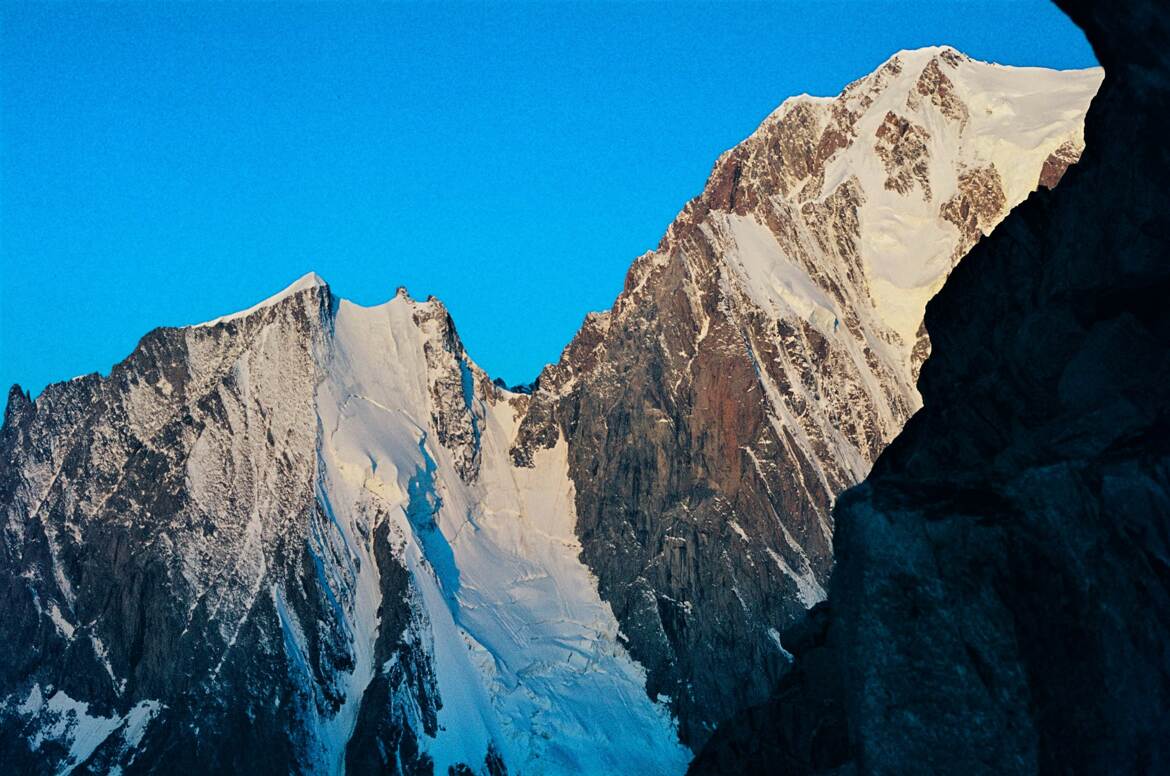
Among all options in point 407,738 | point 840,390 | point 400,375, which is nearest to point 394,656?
point 407,738

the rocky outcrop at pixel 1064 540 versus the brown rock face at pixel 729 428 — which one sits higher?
the brown rock face at pixel 729 428

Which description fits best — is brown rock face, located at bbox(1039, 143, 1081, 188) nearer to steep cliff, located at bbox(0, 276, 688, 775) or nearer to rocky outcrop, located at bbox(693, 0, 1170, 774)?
steep cliff, located at bbox(0, 276, 688, 775)

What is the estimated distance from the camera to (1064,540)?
131 feet

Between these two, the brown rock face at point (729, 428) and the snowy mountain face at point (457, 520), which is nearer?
the snowy mountain face at point (457, 520)

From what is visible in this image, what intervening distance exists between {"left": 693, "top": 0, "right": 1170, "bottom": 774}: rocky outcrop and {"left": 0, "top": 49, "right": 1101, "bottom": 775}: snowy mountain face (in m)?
120

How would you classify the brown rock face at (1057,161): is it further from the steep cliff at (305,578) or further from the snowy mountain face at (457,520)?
the steep cliff at (305,578)

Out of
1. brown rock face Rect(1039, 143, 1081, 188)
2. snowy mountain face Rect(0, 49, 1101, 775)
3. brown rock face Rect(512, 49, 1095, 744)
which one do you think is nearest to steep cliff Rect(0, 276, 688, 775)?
snowy mountain face Rect(0, 49, 1101, 775)

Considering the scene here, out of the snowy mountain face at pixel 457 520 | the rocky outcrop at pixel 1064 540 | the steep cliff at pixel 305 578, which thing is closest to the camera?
the rocky outcrop at pixel 1064 540

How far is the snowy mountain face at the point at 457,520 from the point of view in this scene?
16512 centimetres

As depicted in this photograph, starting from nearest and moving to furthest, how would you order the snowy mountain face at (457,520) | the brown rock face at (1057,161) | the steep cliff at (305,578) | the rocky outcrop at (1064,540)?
the rocky outcrop at (1064,540)
the steep cliff at (305,578)
the snowy mountain face at (457,520)
the brown rock face at (1057,161)

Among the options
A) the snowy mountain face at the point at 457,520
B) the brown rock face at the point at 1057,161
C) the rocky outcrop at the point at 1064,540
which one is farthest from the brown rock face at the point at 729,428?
the rocky outcrop at the point at 1064,540

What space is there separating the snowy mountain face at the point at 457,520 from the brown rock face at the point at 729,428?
287mm

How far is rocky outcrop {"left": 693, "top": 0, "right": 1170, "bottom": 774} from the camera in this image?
39.2m

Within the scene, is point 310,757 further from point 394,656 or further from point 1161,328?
point 1161,328
